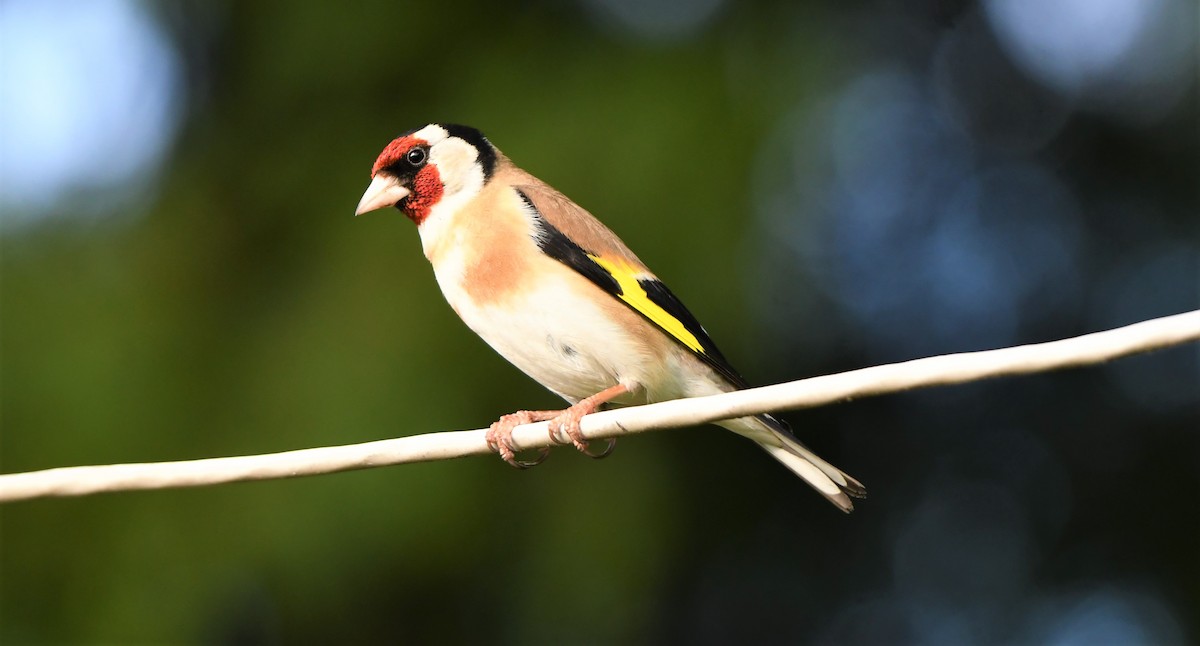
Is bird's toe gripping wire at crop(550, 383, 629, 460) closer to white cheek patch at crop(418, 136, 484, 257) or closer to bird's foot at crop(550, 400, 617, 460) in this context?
bird's foot at crop(550, 400, 617, 460)

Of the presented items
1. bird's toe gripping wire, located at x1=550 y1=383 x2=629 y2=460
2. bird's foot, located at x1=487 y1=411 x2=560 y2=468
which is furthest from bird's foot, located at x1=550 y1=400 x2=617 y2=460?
bird's foot, located at x1=487 y1=411 x2=560 y2=468

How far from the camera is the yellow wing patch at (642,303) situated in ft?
10.7

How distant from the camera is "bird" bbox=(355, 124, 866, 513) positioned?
10.3 ft

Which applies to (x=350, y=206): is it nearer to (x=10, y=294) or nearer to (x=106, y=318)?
(x=106, y=318)

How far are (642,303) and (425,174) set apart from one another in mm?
691

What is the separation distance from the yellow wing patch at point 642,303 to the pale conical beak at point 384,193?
21.7 inches

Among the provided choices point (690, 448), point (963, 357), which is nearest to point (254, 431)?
point (690, 448)

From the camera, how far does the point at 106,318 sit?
16.9 feet

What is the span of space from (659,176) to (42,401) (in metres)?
2.60

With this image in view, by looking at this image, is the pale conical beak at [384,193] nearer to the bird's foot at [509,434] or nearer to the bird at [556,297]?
the bird at [556,297]

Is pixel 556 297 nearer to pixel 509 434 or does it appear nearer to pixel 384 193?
pixel 509 434

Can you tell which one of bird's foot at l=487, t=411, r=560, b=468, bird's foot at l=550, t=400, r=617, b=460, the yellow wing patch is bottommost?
bird's foot at l=550, t=400, r=617, b=460

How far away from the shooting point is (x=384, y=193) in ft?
11.2

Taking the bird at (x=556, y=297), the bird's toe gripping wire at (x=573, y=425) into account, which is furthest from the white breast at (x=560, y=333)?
the bird's toe gripping wire at (x=573, y=425)
